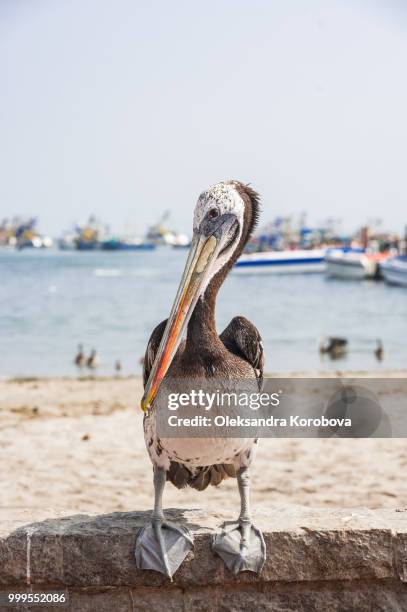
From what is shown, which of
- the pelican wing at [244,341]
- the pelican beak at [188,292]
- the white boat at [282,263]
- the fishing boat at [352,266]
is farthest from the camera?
the white boat at [282,263]

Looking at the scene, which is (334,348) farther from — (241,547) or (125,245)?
(125,245)

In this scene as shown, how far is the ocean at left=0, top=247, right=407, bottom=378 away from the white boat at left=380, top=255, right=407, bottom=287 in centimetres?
56

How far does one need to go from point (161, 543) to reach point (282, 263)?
48.5 metres

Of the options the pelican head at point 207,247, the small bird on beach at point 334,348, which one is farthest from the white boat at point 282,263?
the pelican head at point 207,247

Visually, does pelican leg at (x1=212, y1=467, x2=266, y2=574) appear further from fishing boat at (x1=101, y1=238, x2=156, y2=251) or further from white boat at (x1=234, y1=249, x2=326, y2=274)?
fishing boat at (x1=101, y1=238, x2=156, y2=251)

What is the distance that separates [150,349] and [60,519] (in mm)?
907

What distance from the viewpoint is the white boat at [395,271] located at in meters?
36.7

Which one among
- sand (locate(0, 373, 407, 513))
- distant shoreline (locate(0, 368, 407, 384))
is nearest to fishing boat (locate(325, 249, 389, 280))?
distant shoreline (locate(0, 368, 407, 384))

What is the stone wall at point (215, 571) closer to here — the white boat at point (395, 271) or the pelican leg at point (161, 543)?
the pelican leg at point (161, 543)

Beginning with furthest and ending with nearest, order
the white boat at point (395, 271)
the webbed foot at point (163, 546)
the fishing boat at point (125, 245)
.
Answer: the fishing boat at point (125, 245), the white boat at point (395, 271), the webbed foot at point (163, 546)

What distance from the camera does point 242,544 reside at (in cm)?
298

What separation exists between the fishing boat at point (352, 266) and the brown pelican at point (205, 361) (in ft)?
133

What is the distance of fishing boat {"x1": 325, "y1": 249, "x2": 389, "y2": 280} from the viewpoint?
4303 cm

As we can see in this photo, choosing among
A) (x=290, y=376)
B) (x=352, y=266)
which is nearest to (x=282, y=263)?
(x=352, y=266)
